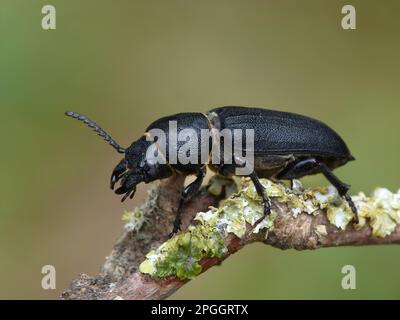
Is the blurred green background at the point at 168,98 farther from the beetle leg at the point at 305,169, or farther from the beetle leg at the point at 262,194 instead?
the beetle leg at the point at 262,194

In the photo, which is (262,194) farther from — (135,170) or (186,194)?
(135,170)

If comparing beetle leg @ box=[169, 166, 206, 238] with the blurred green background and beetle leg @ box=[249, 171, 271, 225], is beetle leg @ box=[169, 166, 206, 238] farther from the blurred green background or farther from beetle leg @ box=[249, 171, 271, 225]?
the blurred green background

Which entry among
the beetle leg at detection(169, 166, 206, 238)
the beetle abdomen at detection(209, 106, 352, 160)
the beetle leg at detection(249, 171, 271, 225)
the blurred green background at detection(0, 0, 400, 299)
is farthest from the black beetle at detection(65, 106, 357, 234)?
the blurred green background at detection(0, 0, 400, 299)

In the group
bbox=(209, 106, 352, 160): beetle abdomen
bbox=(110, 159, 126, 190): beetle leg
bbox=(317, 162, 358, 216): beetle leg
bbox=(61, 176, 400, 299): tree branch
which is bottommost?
bbox=(61, 176, 400, 299): tree branch

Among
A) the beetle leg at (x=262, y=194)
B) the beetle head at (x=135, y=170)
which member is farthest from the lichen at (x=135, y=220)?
the beetle leg at (x=262, y=194)

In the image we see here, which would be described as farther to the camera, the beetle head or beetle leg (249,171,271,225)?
the beetle head

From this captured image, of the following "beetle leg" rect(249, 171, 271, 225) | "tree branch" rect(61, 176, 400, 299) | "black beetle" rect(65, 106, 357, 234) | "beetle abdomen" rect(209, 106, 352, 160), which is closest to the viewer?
"tree branch" rect(61, 176, 400, 299)

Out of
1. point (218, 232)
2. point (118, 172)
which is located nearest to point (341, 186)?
point (218, 232)
